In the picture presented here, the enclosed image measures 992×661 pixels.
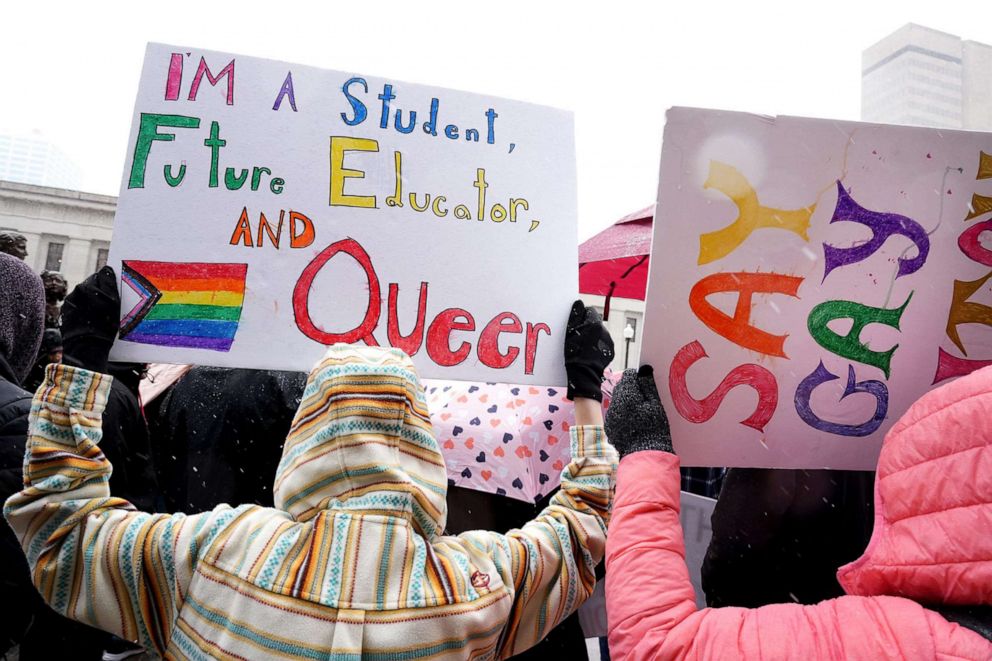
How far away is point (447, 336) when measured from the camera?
1838 millimetres

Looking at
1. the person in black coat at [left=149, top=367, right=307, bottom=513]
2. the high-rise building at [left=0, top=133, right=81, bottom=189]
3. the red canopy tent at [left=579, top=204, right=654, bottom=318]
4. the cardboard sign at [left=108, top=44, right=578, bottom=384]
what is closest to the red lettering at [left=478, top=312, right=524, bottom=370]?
the cardboard sign at [left=108, top=44, right=578, bottom=384]

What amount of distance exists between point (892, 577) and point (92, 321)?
1.77 meters

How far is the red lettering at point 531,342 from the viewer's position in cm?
185

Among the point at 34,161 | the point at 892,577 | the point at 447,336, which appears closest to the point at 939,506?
the point at 892,577

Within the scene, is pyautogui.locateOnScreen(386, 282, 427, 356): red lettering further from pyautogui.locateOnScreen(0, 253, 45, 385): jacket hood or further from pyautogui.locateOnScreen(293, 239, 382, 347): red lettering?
pyautogui.locateOnScreen(0, 253, 45, 385): jacket hood

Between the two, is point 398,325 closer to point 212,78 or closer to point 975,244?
point 212,78

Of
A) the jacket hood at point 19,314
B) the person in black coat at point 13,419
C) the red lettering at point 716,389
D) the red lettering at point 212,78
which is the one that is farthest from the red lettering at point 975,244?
the jacket hood at point 19,314

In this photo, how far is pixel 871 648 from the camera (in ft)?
3.15

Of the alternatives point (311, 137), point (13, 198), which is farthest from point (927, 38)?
point (311, 137)

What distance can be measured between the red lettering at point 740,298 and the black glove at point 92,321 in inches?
57.7

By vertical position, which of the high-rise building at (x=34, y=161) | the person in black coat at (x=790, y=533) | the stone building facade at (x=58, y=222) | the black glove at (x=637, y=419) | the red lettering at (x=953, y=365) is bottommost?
the person in black coat at (x=790, y=533)

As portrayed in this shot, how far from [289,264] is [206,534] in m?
0.86

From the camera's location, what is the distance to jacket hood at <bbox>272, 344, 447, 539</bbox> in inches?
43.8

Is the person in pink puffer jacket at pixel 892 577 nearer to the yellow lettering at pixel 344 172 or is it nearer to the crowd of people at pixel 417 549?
Answer: the crowd of people at pixel 417 549
